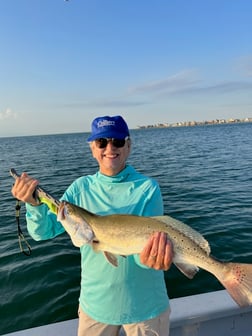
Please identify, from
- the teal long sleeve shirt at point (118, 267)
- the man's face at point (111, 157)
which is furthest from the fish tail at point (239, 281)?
the man's face at point (111, 157)

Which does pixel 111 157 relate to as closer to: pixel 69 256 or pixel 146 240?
pixel 146 240

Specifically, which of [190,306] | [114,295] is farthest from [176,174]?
[114,295]

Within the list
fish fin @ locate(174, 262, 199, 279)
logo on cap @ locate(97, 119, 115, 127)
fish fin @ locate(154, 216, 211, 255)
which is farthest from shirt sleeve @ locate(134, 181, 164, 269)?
logo on cap @ locate(97, 119, 115, 127)

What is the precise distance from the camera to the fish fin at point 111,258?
8.83 ft

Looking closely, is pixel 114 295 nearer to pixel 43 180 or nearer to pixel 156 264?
pixel 156 264

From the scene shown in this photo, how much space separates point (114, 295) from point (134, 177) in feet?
3.53

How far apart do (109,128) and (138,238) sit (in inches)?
41.4

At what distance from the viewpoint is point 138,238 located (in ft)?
8.75

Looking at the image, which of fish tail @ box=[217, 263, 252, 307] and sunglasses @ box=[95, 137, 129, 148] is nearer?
fish tail @ box=[217, 263, 252, 307]

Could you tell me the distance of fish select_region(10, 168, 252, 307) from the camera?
2650 millimetres

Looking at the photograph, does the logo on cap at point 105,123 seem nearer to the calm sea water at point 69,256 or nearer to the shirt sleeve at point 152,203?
the shirt sleeve at point 152,203

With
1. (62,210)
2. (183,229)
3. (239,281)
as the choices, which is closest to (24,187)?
(62,210)

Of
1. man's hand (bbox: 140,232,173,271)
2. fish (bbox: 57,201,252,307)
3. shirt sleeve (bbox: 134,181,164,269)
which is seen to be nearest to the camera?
man's hand (bbox: 140,232,173,271)

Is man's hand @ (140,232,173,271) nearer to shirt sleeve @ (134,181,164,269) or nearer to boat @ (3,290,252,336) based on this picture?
shirt sleeve @ (134,181,164,269)
